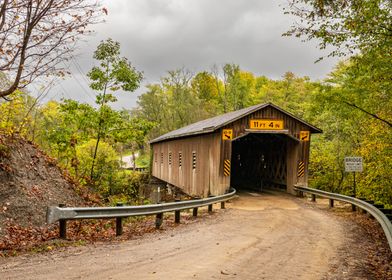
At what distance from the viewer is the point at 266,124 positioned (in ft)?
59.7

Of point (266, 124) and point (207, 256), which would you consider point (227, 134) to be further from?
point (207, 256)

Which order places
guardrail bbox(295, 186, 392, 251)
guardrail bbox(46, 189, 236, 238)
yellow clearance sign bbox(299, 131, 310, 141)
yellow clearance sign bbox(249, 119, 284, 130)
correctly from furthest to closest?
yellow clearance sign bbox(299, 131, 310, 141)
yellow clearance sign bbox(249, 119, 284, 130)
guardrail bbox(295, 186, 392, 251)
guardrail bbox(46, 189, 236, 238)

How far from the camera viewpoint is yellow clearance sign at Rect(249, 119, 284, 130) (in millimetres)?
18094

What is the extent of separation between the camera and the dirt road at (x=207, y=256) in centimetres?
530

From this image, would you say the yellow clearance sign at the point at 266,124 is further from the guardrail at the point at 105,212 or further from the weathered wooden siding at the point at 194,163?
the guardrail at the point at 105,212

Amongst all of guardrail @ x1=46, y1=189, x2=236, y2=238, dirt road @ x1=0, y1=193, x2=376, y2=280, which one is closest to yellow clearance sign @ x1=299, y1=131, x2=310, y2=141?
dirt road @ x1=0, y1=193, x2=376, y2=280

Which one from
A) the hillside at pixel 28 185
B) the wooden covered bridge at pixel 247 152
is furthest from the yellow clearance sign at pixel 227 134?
the hillside at pixel 28 185

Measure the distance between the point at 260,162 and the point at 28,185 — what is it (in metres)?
17.3

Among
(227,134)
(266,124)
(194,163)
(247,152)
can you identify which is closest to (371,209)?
(227,134)

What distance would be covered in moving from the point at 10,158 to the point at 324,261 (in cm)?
743

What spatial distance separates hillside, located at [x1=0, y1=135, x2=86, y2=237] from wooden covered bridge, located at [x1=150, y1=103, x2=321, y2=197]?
316 inches

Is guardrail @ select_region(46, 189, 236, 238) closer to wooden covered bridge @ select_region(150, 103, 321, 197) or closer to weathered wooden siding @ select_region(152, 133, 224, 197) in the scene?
wooden covered bridge @ select_region(150, 103, 321, 197)

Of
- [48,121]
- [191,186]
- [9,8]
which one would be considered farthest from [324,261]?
[48,121]

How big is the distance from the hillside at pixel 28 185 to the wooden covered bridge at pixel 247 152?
8.02 metres
